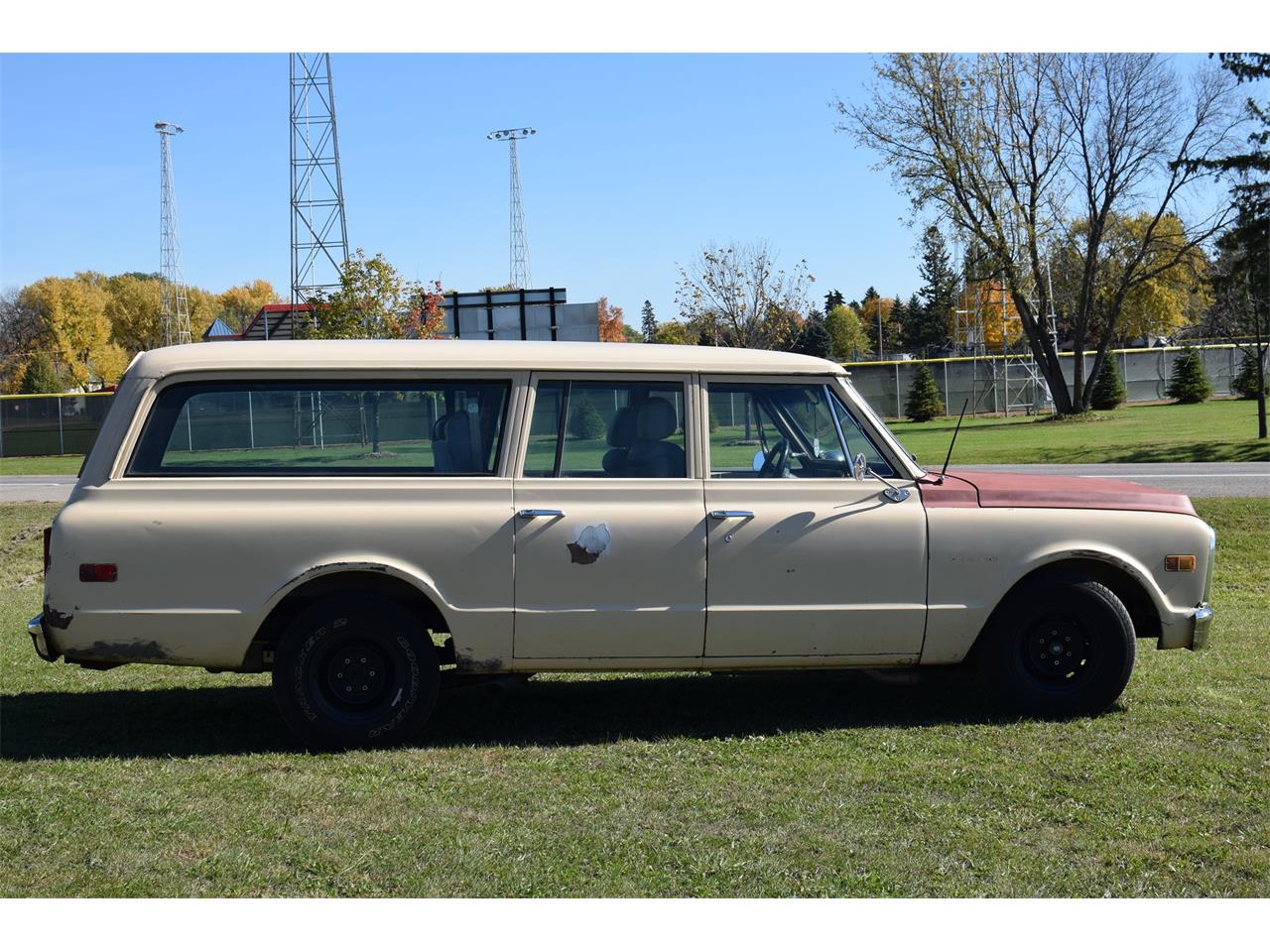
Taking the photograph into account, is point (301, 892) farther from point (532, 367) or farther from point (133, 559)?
point (532, 367)

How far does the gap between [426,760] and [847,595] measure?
2130 mm

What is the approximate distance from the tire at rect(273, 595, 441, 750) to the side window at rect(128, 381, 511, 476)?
68cm

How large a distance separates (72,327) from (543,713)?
97.2 meters

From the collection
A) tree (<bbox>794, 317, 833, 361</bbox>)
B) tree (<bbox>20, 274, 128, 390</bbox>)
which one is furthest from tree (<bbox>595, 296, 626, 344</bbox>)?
tree (<bbox>20, 274, 128, 390</bbox>)

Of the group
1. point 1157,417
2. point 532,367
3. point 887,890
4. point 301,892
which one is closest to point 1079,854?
point 887,890

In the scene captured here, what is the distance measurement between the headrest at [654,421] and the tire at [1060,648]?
6.20 ft

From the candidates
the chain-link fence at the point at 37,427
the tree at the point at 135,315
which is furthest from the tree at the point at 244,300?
the chain-link fence at the point at 37,427

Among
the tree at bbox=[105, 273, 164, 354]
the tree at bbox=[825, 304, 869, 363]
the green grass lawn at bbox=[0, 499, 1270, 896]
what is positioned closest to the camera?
the green grass lawn at bbox=[0, 499, 1270, 896]

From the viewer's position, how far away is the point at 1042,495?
634 centimetres

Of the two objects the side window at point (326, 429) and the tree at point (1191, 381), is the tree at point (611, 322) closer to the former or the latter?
the tree at point (1191, 381)

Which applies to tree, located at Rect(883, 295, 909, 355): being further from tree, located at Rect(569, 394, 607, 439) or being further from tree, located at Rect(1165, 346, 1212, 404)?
tree, located at Rect(569, 394, 607, 439)

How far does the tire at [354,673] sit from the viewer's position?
584cm

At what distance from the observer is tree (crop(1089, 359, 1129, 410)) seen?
48.1 meters

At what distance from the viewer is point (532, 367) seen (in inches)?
242
